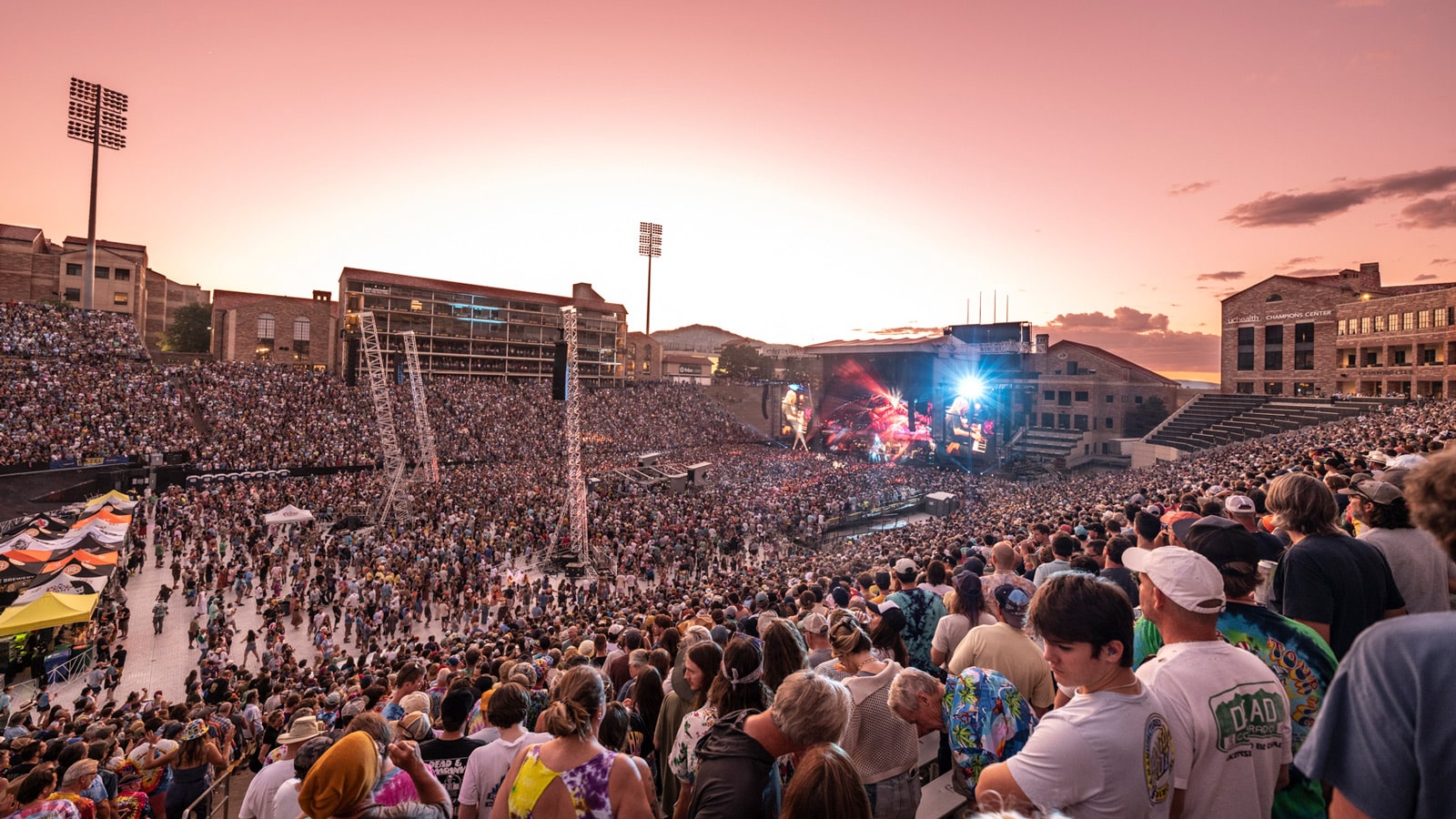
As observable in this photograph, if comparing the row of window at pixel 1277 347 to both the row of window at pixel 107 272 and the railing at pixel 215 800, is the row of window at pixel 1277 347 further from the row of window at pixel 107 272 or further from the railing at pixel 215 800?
the row of window at pixel 107 272

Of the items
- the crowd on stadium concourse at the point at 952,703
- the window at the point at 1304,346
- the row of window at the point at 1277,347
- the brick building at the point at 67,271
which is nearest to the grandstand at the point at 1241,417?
the row of window at the point at 1277,347

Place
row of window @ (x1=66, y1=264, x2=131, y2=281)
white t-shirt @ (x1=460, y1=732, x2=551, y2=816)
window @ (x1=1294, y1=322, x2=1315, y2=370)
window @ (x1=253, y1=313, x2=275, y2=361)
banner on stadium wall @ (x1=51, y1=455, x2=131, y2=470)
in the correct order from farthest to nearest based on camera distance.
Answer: row of window @ (x1=66, y1=264, x2=131, y2=281)
window @ (x1=253, y1=313, x2=275, y2=361)
window @ (x1=1294, y1=322, x2=1315, y2=370)
banner on stadium wall @ (x1=51, y1=455, x2=131, y2=470)
white t-shirt @ (x1=460, y1=732, x2=551, y2=816)

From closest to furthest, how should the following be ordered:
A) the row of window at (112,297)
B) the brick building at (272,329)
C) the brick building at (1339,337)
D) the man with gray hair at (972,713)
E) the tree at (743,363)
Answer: the man with gray hair at (972,713) → the brick building at (1339,337) → the brick building at (272,329) → the row of window at (112,297) → the tree at (743,363)

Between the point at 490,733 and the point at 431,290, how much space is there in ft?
189

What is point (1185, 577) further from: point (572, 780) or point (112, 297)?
point (112, 297)

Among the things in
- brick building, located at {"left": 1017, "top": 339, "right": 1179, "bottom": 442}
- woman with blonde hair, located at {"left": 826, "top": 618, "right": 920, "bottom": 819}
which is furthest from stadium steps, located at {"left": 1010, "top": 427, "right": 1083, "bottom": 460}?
woman with blonde hair, located at {"left": 826, "top": 618, "right": 920, "bottom": 819}

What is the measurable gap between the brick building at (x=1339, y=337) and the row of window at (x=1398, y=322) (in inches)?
1.4

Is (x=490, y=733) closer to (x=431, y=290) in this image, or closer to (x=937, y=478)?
(x=937, y=478)

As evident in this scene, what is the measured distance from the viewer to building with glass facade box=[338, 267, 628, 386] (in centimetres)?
5269

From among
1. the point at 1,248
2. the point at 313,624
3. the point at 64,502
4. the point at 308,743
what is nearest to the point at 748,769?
the point at 308,743

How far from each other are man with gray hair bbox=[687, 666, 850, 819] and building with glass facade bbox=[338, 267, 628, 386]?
175 feet

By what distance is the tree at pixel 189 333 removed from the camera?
52.8 m

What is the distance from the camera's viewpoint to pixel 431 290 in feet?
181

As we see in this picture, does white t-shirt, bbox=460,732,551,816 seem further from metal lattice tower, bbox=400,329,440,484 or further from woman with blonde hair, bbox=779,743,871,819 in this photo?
metal lattice tower, bbox=400,329,440,484
